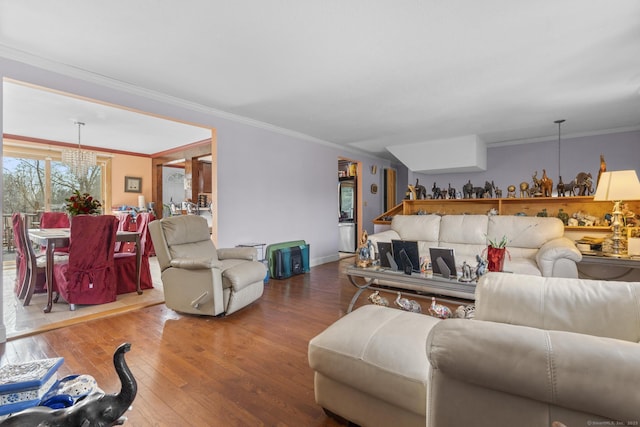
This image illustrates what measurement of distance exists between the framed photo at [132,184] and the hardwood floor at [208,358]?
478 cm

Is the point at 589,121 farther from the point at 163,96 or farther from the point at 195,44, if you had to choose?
the point at 163,96

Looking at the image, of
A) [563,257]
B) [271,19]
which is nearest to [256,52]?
[271,19]

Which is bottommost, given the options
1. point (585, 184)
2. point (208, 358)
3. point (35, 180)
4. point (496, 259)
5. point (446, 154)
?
point (208, 358)

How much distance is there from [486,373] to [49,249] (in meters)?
3.83

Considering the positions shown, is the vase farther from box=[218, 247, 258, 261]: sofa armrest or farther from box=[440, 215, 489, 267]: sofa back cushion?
box=[218, 247, 258, 261]: sofa armrest

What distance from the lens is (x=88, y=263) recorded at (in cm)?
311

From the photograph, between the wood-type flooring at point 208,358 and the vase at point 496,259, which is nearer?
the wood-type flooring at point 208,358

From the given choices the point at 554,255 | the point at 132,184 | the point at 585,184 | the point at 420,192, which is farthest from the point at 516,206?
the point at 132,184

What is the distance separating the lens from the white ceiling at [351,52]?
1.97 meters

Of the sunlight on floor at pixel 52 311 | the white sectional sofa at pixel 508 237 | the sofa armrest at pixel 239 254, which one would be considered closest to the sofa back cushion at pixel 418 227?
the white sectional sofa at pixel 508 237

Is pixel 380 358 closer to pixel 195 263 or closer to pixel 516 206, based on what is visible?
pixel 195 263

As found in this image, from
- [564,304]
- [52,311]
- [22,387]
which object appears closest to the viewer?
[22,387]

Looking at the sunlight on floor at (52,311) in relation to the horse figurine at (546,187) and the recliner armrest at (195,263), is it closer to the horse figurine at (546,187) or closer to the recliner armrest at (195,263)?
the recliner armrest at (195,263)

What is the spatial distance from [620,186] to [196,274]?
4193 millimetres
